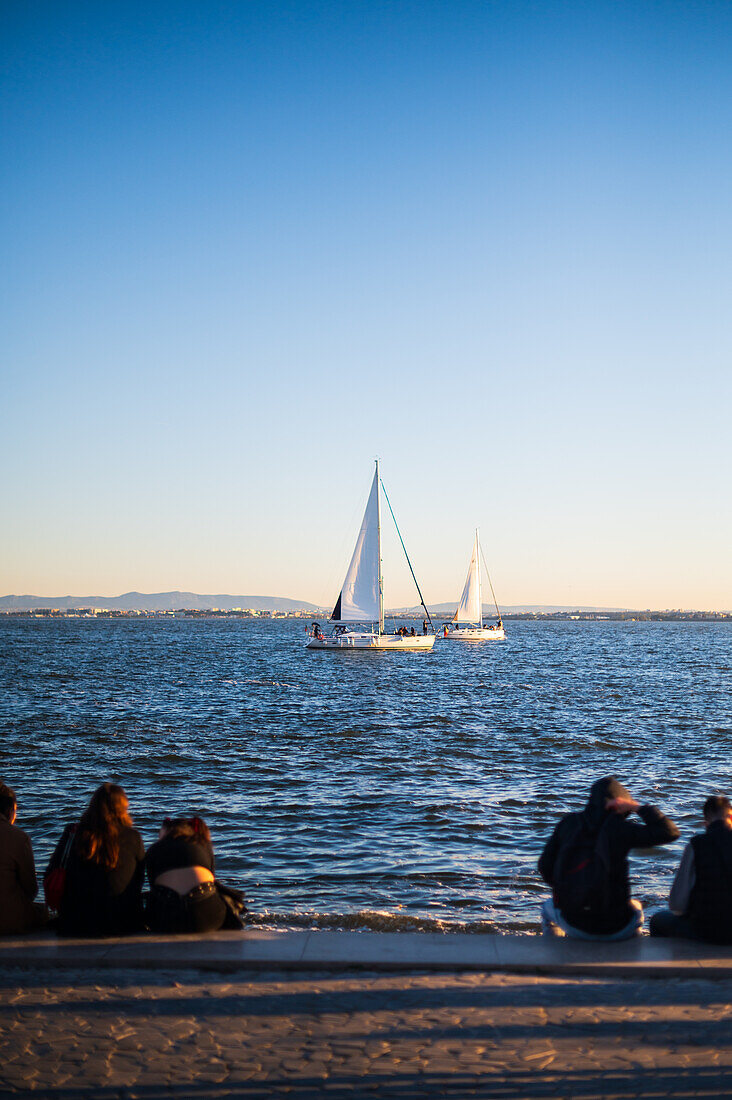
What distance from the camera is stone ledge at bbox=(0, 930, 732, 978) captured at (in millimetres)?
6023

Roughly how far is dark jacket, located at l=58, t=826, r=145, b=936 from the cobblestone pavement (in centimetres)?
56

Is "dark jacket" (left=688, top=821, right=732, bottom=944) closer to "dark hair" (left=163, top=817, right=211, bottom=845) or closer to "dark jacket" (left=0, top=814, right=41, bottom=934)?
"dark hair" (left=163, top=817, right=211, bottom=845)

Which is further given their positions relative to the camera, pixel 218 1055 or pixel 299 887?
pixel 299 887

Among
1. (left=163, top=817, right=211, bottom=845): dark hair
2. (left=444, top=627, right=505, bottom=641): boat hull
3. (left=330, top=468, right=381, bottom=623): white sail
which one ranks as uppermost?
(left=330, top=468, right=381, bottom=623): white sail

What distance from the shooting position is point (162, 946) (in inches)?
251

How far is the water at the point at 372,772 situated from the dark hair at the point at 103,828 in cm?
362

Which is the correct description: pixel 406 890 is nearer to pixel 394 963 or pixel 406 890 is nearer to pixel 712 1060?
pixel 394 963

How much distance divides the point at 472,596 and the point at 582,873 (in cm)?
10438

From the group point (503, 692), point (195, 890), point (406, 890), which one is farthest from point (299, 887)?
point (503, 692)

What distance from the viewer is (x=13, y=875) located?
6500 millimetres

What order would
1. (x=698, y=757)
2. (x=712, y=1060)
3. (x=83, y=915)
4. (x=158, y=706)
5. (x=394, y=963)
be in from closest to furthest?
(x=712, y=1060), (x=394, y=963), (x=83, y=915), (x=698, y=757), (x=158, y=706)

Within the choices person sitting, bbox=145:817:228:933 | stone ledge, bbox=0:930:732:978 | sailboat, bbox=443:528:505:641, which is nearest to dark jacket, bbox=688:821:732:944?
stone ledge, bbox=0:930:732:978

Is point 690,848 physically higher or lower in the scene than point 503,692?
higher

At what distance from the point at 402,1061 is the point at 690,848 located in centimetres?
271
